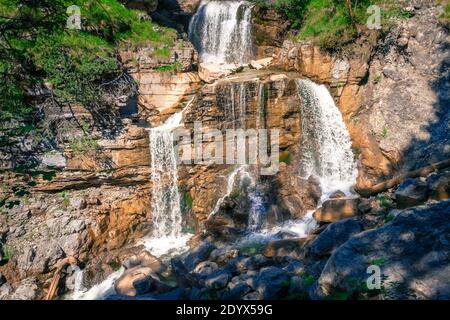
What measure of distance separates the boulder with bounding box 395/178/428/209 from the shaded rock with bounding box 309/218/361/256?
104cm

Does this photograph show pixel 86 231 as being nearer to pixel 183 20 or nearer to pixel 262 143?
pixel 262 143

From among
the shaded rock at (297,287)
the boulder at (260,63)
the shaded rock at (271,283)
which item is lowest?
the shaded rock at (271,283)

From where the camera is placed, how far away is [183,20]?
1703 centimetres

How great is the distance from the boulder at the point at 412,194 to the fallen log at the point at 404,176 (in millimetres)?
1575

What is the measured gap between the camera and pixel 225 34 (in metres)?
15.5

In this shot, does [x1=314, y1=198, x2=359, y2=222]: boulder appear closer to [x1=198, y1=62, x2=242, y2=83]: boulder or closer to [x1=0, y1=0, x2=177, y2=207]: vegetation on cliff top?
[x1=198, y1=62, x2=242, y2=83]: boulder

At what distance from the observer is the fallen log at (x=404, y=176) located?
7664mm

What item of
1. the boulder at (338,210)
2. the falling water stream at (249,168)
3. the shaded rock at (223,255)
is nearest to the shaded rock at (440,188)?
the boulder at (338,210)

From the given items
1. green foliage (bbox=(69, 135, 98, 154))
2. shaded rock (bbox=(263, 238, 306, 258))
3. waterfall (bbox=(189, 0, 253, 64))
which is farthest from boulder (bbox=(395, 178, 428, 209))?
waterfall (bbox=(189, 0, 253, 64))

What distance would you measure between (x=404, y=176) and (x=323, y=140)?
3.46 meters

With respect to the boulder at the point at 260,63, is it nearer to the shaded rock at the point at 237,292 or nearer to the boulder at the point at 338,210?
the boulder at the point at 338,210

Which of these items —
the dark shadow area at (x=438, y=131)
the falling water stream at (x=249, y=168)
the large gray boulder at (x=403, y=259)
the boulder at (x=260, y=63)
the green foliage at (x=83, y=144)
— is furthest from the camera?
the boulder at (x=260, y=63)

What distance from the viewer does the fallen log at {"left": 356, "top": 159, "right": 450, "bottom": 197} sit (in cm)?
766
